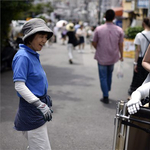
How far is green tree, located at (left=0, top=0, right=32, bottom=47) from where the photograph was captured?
8633 mm

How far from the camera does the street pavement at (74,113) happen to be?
4016mm

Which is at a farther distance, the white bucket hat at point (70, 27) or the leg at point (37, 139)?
the white bucket hat at point (70, 27)

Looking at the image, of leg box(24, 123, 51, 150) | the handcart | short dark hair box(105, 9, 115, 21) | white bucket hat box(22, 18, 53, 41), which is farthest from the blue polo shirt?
short dark hair box(105, 9, 115, 21)

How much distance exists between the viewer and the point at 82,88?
7371 millimetres

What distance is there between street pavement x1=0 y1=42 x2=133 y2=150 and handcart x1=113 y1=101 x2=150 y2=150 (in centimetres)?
171

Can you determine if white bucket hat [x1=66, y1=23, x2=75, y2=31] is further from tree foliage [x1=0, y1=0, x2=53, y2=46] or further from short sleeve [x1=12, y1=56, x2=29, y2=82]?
short sleeve [x1=12, y1=56, x2=29, y2=82]

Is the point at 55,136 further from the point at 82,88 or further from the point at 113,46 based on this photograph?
the point at 82,88

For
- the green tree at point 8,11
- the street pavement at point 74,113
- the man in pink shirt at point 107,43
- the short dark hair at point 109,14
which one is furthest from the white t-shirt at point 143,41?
the green tree at point 8,11

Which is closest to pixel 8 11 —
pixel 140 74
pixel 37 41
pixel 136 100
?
pixel 140 74

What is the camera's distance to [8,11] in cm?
912

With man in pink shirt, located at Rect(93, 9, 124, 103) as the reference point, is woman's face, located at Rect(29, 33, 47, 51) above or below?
above

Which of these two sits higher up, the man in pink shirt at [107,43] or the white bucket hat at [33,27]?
the white bucket hat at [33,27]

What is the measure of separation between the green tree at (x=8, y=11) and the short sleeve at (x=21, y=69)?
6.54 metres

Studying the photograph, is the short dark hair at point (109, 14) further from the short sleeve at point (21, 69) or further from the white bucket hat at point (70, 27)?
the white bucket hat at point (70, 27)
